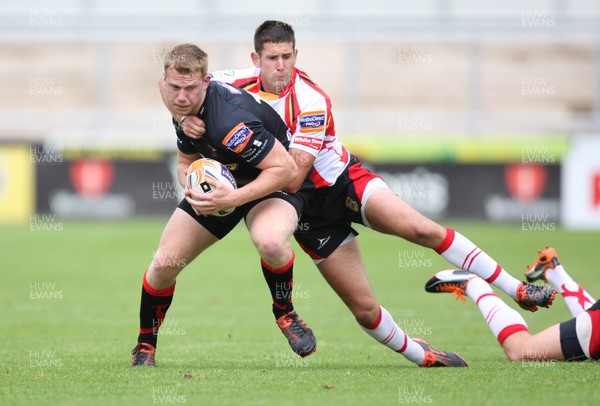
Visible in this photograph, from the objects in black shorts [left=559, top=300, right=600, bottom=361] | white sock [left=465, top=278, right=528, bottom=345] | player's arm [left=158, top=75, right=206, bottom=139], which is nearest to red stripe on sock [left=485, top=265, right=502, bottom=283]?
white sock [left=465, top=278, right=528, bottom=345]

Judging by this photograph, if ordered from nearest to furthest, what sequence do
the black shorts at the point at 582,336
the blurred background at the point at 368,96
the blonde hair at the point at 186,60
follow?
the blonde hair at the point at 186,60 < the black shorts at the point at 582,336 < the blurred background at the point at 368,96

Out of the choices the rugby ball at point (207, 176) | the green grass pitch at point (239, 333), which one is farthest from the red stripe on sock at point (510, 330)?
the rugby ball at point (207, 176)

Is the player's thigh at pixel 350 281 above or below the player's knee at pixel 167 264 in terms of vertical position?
below

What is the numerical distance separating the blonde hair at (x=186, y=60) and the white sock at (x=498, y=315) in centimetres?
274

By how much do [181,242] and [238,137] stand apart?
0.84 meters

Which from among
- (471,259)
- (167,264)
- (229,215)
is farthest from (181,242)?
(471,259)

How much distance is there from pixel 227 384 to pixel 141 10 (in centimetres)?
1995

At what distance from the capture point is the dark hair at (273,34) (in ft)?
23.5

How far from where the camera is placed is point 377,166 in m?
19.7

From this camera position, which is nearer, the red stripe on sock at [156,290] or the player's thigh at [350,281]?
the red stripe on sock at [156,290]

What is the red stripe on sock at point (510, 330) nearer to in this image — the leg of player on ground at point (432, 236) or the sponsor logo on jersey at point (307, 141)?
the leg of player on ground at point (432, 236)

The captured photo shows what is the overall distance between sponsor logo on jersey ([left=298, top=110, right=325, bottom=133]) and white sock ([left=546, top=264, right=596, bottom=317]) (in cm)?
227

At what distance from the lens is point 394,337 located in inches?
281

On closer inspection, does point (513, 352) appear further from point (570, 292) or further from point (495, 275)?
point (570, 292)
